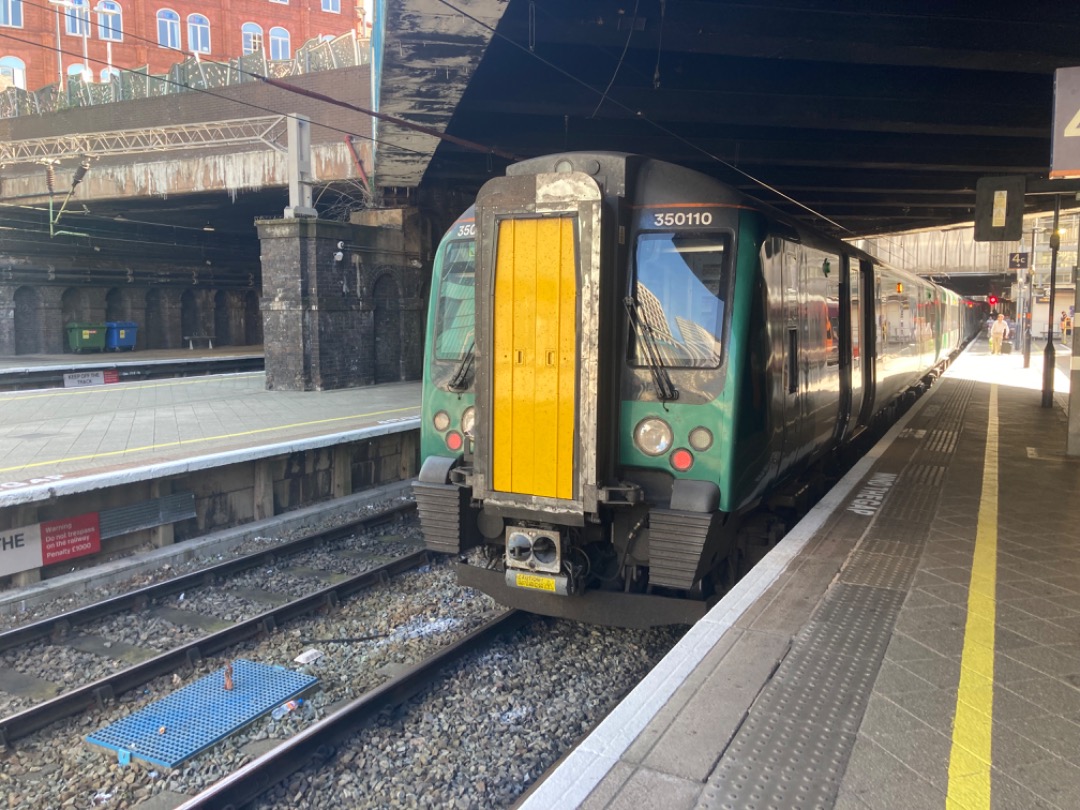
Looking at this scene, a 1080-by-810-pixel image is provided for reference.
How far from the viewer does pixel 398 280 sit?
17.8 meters

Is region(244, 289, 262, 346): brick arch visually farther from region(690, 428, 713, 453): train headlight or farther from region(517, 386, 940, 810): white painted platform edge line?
region(690, 428, 713, 453): train headlight

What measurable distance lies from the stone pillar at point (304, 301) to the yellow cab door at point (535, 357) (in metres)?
11.2

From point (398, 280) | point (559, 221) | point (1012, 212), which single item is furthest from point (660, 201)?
point (398, 280)

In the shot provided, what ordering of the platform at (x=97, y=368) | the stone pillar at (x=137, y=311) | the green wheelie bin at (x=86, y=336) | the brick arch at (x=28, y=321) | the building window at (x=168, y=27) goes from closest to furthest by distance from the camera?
the platform at (x=97, y=368), the brick arch at (x=28, y=321), the green wheelie bin at (x=86, y=336), the stone pillar at (x=137, y=311), the building window at (x=168, y=27)

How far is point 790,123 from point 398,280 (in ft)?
28.6

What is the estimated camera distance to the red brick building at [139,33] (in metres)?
41.3

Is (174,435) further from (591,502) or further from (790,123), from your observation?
(790,123)

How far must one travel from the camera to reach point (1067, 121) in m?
8.12

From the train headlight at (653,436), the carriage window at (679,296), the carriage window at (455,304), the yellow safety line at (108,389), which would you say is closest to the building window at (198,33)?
the yellow safety line at (108,389)

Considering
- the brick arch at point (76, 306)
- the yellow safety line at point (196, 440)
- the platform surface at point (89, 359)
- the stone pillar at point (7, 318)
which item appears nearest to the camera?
the yellow safety line at point (196, 440)

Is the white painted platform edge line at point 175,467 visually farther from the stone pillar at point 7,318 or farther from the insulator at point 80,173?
the stone pillar at point 7,318

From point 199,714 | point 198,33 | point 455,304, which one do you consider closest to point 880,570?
point 455,304

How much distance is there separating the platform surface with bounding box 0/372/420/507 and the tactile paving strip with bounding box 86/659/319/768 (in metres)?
3.03

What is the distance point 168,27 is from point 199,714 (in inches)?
1809
